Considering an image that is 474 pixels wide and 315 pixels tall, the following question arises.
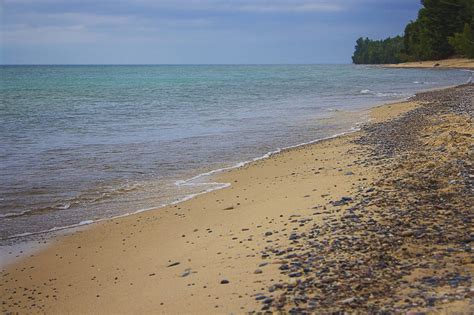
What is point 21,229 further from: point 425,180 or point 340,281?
point 425,180

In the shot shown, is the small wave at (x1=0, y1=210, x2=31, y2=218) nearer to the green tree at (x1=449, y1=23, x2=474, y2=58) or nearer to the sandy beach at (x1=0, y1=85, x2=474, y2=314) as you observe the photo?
the sandy beach at (x1=0, y1=85, x2=474, y2=314)

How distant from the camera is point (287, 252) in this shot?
638 cm

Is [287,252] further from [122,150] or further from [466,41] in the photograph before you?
[466,41]

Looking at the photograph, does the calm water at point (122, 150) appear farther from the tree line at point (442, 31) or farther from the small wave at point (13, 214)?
the tree line at point (442, 31)

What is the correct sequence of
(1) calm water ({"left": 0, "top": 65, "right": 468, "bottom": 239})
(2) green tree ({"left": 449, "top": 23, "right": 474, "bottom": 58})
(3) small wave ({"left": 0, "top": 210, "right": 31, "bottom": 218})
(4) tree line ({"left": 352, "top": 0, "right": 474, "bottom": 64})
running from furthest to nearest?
(4) tree line ({"left": 352, "top": 0, "right": 474, "bottom": 64}) → (2) green tree ({"left": 449, "top": 23, "right": 474, "bottom": 58}) → (1) calm water ({"left": 0, "top": 65, "right": 468, "bottom": 239}) → (3) small wave ({"left": 0, "top": 210, "right": 31, "bottom": 218})

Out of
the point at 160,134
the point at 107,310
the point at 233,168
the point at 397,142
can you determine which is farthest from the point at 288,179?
the point at 160,134

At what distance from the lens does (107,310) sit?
19.6 feet

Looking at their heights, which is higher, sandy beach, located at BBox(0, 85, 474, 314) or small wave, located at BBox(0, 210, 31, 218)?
sandy beach, located at BBox(0, 85, 474, 314)

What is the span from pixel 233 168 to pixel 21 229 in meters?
6.26

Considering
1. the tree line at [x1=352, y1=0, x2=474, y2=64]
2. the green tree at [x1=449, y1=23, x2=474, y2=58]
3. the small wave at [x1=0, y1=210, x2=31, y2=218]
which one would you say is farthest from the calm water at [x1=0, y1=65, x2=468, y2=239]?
the tree line at [x1=352, y1=0, x2=474, y2=64]

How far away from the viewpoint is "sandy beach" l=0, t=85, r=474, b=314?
16.7 feet

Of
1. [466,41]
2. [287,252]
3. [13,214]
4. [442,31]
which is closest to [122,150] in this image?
[13,214]

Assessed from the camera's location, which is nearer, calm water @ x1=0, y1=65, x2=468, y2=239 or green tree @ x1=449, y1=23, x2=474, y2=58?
calm water @ x1=0, y1=65, x2=468, y2=239

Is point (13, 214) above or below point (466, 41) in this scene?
below
